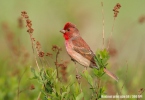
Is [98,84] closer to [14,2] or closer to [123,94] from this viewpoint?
[123,94]

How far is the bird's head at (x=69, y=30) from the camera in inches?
322

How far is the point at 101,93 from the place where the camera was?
609 centimetres

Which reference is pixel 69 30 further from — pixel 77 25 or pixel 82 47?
pixel 77 25

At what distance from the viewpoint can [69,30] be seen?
8344 mm

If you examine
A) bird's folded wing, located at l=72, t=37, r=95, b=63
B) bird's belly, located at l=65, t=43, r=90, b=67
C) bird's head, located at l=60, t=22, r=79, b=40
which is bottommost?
bird's belly, located at l=65, t=43, r=90, b=67

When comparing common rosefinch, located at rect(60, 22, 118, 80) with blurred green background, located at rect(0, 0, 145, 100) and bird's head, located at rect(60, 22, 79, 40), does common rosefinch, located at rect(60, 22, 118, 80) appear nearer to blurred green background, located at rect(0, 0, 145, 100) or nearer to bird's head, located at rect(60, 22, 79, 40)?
bird's head, located at rect(60, 22, 79, 40)

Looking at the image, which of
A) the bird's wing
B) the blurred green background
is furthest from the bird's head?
the blurred green background

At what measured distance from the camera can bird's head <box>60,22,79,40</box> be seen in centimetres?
819

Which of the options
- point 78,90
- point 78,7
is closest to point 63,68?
point 78,90

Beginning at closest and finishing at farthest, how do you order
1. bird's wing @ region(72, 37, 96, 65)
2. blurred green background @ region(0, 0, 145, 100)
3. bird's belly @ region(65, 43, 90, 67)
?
bird's wing @ region(72, 37, 96, 65), bird's belly @ region(65, 43, 90, 67), blurred green background @ region(0, 0, 145, 100)

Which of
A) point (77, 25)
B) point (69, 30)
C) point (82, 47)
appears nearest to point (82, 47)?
point (82, 47)

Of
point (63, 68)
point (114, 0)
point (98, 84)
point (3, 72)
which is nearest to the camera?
point (98, 84)

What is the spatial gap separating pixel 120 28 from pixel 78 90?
24.2 feet

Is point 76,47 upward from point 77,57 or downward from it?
upward
